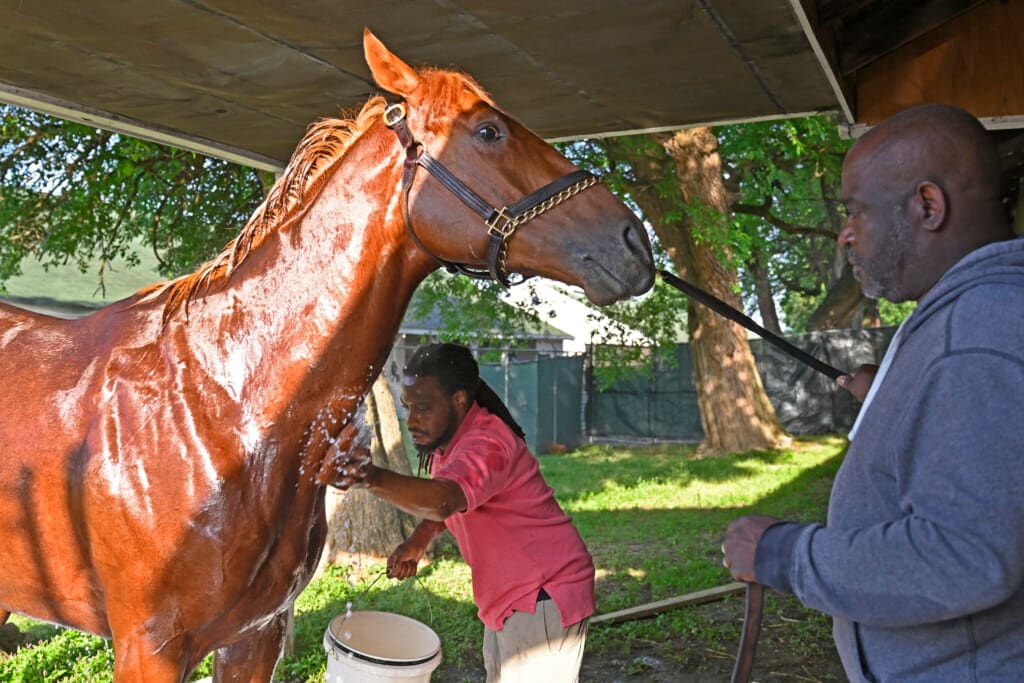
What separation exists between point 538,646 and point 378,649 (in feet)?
2.58

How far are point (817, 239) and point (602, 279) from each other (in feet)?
97.5

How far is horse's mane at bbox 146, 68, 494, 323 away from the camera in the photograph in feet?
7.60

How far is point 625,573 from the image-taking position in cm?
781

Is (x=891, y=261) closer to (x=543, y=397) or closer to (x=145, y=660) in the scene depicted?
(x=145, y=660)

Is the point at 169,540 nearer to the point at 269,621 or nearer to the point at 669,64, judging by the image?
the point at 269,621

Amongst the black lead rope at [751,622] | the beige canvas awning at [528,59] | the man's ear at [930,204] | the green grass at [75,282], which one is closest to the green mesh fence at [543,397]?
the green grass at [75,282]

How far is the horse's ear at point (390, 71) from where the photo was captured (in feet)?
7.26

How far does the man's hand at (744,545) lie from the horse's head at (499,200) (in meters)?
0.72

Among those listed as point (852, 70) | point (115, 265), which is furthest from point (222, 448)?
point (115, 265)

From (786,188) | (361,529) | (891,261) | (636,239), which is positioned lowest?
(361,529)

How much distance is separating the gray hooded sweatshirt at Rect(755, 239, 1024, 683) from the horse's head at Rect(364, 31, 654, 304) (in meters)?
0.79

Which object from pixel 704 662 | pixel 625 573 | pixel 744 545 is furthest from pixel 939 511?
pixel 625 573

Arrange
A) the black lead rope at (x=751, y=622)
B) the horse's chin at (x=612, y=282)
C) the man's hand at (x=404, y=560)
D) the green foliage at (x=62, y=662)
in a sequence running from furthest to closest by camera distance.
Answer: the green foliage at (x=62, y=662) < the man's hand at (x=404, y=560) < the horse's chin at (x=612, y=282) < the black lead rope at (x=751, y=622)

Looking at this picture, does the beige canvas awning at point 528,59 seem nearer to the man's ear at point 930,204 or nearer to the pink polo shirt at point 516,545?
the pink polo shirt at point 516,545
